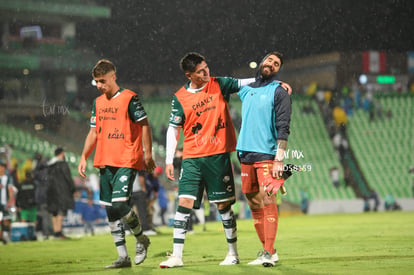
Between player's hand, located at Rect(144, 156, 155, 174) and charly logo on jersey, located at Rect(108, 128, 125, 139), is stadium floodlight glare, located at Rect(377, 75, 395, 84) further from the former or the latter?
charly logo on jersey, located at Rect(108, 128, 125, 139)

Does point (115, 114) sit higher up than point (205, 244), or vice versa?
point (115, 114)

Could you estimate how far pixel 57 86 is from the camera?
13.5 metres

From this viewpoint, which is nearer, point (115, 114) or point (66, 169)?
point (115, 114)

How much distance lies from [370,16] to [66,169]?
607 cm

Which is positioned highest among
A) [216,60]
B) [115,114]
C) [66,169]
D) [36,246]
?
[216,60]

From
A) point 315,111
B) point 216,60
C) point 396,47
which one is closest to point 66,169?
point 216,60

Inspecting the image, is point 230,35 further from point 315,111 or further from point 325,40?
point 315,111

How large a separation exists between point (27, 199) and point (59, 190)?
1088 millimetres

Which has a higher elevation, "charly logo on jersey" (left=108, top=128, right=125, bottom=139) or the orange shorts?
"charly logo on jersey" (left=108, top=128, right=125, bottom=139)

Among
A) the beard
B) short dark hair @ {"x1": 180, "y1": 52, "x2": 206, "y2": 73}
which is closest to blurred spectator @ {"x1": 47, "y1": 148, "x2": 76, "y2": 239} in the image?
short dark hair @ {"x1": 180, "y1": 52, "x2": 206, "y2": 73}

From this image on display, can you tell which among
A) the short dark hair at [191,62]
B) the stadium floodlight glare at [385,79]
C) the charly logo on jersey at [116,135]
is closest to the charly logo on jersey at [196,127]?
the short dark hair at [191,62]

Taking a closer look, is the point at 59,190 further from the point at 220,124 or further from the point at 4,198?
the point at 220,124

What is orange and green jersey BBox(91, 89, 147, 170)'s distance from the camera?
708cm

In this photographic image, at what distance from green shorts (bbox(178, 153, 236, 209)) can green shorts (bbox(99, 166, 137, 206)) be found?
20.5 inches
